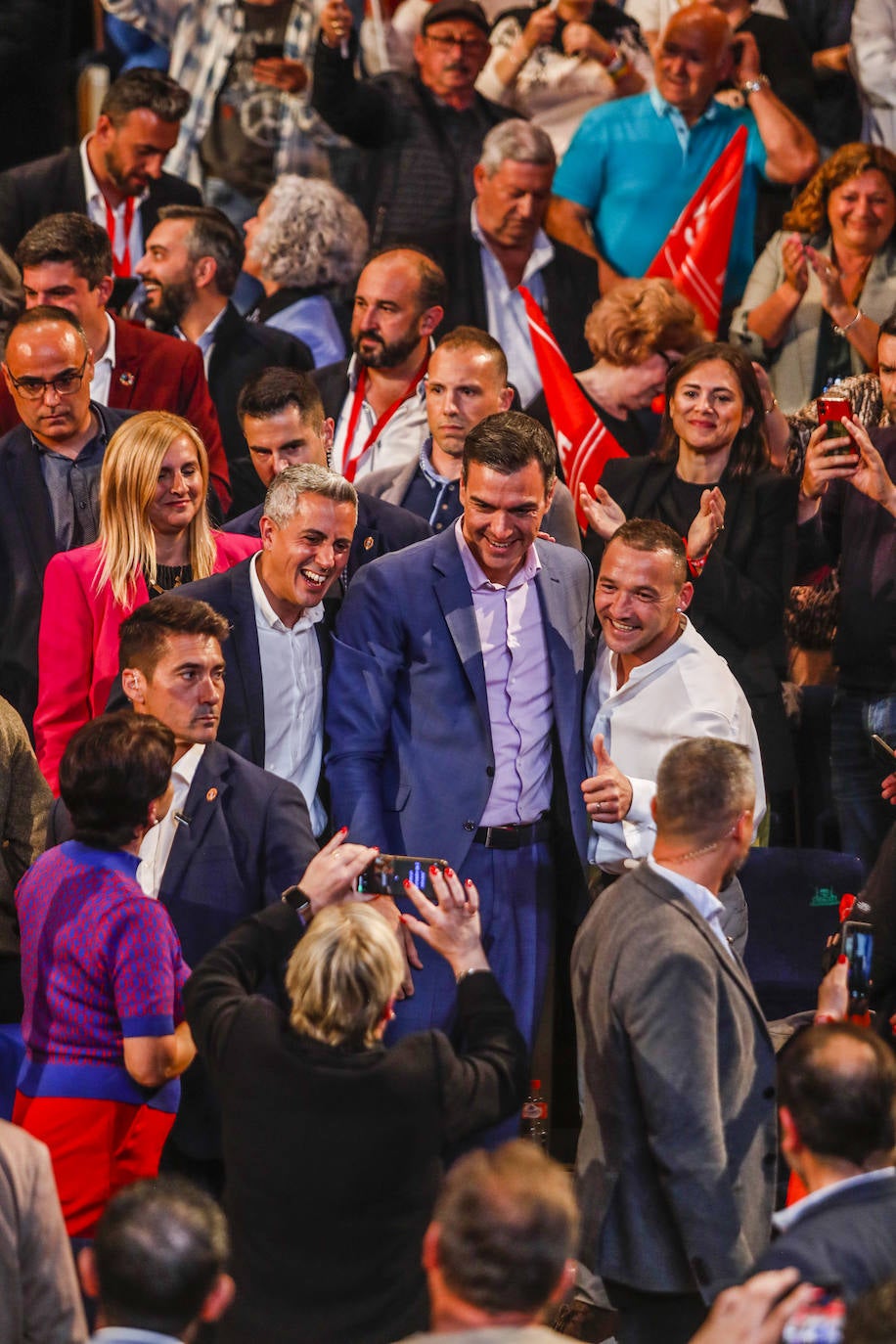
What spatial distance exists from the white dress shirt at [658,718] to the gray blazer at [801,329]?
7.52ft

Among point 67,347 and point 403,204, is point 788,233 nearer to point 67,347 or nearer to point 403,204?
point 403,204

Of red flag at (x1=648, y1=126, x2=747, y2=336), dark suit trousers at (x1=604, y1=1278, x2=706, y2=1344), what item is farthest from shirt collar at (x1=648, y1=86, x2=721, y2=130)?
dark suit trousers at (x1=604, y1=1278, x2=706, y2=1344)

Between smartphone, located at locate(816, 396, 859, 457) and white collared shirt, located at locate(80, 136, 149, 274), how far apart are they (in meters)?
2.91

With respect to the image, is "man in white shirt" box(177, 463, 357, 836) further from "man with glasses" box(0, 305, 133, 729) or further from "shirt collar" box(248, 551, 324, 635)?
"man with glasses" box(0, 305, 133, 729)

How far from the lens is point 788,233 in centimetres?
621

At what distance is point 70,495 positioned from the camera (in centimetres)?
493

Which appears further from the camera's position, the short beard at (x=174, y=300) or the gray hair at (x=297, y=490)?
the short beard at (x=174, y=300)

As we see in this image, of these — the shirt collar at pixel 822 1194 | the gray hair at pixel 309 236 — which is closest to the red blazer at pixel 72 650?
the shirt collar at pixel 822 1194

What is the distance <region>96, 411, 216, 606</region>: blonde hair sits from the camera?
14.4 ft

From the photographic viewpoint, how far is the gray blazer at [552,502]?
194 inches

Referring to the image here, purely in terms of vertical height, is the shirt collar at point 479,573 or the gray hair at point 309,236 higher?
the gray hair at point 309,236

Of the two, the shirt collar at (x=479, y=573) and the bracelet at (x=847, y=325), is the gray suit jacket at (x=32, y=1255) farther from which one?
the bracelet at (x=847, y=325)

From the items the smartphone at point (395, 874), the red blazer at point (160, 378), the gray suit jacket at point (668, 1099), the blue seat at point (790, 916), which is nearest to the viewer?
the gray suit jacket at point (668, 1099)

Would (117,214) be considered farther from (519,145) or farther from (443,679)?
(443,679)
